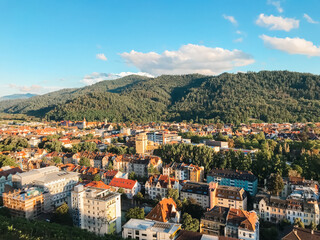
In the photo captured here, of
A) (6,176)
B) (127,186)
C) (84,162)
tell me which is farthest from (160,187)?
(6,176)

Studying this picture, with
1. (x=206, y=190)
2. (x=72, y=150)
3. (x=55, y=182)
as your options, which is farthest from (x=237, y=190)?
(x=72, y=150)

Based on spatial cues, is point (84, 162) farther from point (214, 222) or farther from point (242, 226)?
point (242, 226)

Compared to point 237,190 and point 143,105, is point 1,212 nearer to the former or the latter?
point 237,190

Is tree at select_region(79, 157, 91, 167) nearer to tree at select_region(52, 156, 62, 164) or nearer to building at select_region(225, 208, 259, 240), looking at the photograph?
tree at select_region(52, 156, 62, 164)

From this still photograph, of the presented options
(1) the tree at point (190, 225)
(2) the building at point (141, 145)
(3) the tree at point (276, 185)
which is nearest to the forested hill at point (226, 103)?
(2) the building at point (141, 145)

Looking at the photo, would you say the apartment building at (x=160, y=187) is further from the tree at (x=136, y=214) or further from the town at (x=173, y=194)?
the tree at (x=136, y=214)

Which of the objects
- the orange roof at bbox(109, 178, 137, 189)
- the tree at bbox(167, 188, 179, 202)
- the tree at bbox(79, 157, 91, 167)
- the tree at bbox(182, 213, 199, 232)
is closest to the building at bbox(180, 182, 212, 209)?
the tree at bbox(167, 188, 179, 202)
